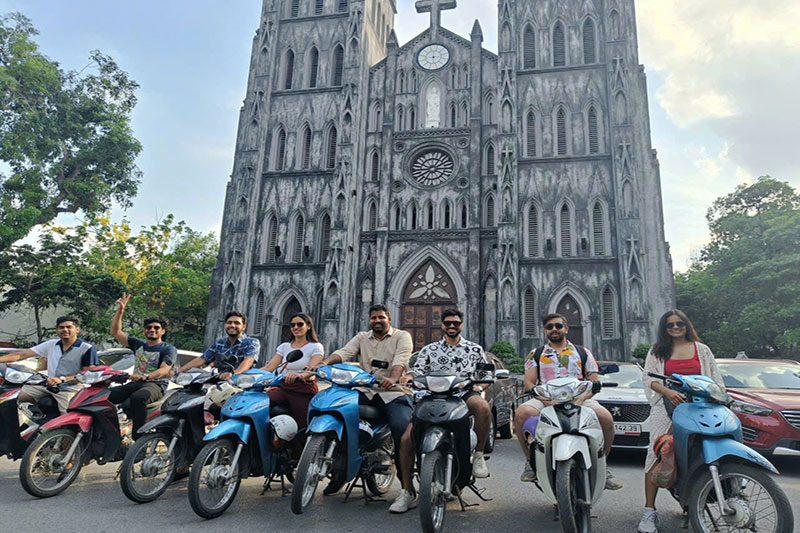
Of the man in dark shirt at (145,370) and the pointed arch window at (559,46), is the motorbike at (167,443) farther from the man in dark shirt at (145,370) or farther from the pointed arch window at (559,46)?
the pointed arch window at (559,46)

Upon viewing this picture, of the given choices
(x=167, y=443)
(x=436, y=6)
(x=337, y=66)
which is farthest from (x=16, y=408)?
(x=436, y=6)

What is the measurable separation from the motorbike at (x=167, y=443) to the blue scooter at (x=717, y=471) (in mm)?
4094

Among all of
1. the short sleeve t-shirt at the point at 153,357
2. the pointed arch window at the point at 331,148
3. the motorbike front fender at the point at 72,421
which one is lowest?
the motorbike front fender at the point at 72,421

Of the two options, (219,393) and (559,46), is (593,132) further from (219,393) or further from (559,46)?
(219,393)

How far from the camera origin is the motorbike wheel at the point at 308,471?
3.91 meters

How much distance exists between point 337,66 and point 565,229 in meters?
12.9

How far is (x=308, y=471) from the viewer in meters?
4.01

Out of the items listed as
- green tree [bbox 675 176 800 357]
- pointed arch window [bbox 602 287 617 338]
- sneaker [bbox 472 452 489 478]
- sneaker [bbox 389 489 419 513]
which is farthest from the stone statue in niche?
sneaker [bbox 389 489 419 513]

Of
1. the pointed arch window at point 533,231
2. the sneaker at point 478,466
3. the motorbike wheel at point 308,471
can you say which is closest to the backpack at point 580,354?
the sneaker at point 478,466

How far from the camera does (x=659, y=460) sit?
404 centimetres

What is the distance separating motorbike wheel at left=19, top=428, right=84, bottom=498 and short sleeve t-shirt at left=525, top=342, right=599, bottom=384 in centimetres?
444

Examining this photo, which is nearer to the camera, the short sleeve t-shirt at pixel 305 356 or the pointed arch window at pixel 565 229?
the short sleeve t-shirt at pixel 305 356

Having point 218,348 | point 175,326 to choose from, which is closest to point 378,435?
point 218,348

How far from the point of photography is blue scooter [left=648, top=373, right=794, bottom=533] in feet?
11.2
